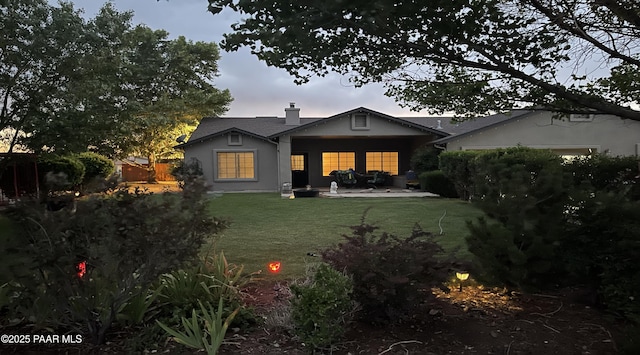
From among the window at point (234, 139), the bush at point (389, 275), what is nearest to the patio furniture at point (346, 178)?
the window at point (234, 139)

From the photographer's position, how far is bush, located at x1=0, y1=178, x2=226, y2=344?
273 cm

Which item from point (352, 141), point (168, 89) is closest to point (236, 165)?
point (352, 141)

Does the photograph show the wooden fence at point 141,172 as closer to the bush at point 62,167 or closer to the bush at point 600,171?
the bush at point 62,167

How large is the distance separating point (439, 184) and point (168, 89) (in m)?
22.3

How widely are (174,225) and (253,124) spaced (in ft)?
68.6

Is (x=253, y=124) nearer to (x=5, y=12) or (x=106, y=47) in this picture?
(x=106, y=47)

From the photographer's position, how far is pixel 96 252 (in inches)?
105

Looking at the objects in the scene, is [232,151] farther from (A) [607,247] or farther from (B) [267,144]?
(A) [607,247]

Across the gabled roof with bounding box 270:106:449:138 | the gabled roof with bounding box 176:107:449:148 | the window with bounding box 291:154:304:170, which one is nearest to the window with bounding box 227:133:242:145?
the gabled roof with bounding box 176:107:449:148

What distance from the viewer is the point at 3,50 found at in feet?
35.3

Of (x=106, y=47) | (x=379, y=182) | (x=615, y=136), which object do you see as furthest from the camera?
(x=379, y=182)

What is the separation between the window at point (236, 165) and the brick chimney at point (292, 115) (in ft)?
11.8

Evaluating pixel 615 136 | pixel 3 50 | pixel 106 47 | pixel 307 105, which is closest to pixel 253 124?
pixel 307 105

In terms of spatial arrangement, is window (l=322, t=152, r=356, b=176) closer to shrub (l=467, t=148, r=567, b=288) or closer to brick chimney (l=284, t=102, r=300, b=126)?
brick chimney (l=284, t=102, r=300, b=126)
